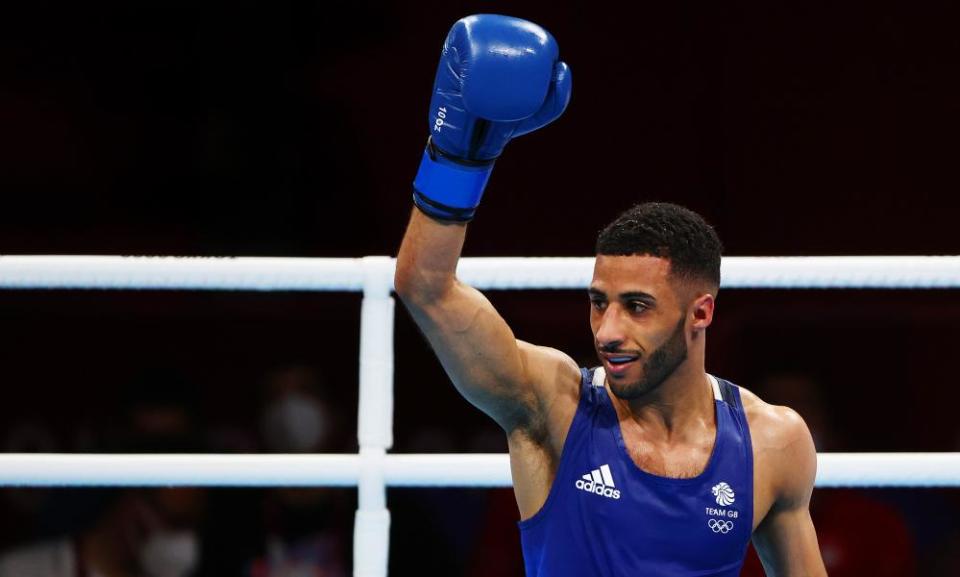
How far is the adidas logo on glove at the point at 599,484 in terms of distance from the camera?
1.83 m

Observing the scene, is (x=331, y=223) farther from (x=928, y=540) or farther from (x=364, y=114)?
(x=928, y=540)

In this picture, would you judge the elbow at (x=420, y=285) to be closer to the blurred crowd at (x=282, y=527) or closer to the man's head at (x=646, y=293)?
the man's head at (x=646, y=293)

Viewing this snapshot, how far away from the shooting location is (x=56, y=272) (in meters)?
2.20

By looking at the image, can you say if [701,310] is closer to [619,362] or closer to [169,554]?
[619,362]

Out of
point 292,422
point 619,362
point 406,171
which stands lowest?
point 619,362

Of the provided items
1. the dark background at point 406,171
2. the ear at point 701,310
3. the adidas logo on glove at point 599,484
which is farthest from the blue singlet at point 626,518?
the dark background at point 406,171

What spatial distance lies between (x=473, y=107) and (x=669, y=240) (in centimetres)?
43

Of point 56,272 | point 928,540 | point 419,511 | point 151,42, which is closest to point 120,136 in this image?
point 151,42

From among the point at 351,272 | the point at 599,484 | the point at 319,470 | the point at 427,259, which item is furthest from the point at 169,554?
the point at 427,259

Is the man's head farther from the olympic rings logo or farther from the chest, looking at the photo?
the olympic rings logo

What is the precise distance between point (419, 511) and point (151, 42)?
110 inches

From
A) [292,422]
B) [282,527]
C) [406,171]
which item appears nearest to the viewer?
[282,527]

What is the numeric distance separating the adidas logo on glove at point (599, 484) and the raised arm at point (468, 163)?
20 cm

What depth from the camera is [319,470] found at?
2160 mm
